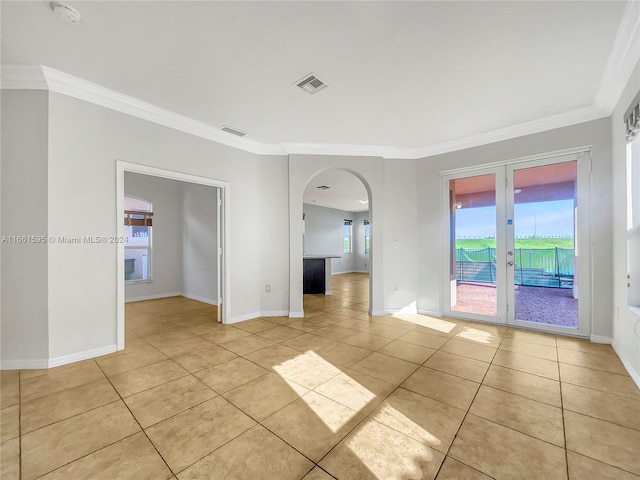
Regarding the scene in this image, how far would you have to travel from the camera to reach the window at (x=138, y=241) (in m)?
5.97

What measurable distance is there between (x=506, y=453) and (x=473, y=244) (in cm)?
329

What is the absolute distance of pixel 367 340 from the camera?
11.1 feet

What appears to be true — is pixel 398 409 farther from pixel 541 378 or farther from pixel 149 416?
pixel 149 416

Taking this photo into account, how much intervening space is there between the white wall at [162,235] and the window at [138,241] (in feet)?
0.41

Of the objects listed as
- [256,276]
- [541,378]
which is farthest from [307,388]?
[256,276]

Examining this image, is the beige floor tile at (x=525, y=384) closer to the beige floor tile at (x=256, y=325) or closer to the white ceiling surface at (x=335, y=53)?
the beige floor tile at (x=256, y=325)

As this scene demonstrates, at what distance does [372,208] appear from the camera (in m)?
4.67

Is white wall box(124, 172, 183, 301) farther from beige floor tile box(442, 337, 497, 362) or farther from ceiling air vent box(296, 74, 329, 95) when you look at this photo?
beige floor tile box(442, 337, 497, 362)

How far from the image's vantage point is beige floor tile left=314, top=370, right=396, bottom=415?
2.03 meters

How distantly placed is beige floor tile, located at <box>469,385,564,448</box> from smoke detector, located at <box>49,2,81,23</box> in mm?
4082

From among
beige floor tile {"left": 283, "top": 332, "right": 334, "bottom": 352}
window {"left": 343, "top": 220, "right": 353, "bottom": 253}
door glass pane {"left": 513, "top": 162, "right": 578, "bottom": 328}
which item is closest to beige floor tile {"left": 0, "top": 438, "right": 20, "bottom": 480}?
beige floor tile {"left": 283, "top": 332, "right": 334, "bottom": 352}

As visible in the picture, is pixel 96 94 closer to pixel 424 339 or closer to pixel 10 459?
pixel 10 459

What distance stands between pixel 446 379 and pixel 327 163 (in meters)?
3.48

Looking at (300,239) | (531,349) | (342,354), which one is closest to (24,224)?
(300,239)
